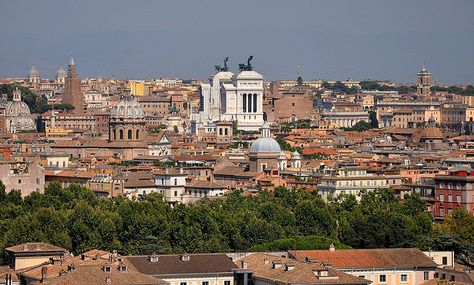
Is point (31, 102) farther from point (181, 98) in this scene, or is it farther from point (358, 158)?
point (358, 158)

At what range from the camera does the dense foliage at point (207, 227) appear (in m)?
57.1

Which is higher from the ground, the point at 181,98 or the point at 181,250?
the point at 181,98

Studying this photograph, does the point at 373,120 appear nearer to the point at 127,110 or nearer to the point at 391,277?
the point at 127,110

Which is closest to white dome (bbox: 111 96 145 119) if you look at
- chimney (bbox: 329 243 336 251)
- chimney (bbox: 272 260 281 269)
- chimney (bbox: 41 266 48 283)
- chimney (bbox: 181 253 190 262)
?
chimney (bbox: 329 243 336 251)

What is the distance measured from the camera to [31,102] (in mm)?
188250

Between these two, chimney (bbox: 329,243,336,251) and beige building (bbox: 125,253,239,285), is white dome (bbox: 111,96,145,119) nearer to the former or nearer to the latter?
chimney (bbox: 329,243,336,251)

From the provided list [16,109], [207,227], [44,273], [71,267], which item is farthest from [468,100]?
[44,273]

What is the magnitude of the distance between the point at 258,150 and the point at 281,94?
254 ft

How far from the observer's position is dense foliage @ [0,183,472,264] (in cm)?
5712

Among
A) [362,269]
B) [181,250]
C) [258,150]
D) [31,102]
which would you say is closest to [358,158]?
[258,150]

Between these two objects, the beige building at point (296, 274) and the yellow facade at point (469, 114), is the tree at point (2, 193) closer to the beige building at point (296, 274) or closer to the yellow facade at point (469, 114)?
the beige building at point (296, 274)

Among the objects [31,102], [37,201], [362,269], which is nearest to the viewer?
[362,269]

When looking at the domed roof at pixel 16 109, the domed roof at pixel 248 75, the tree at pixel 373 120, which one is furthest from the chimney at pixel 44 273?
the domed roof at pixel 16 109

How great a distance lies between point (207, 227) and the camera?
197ft
